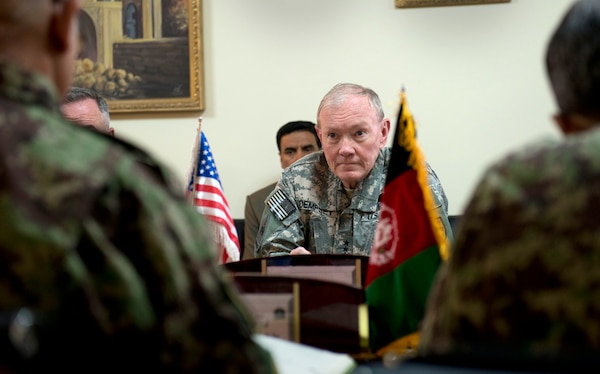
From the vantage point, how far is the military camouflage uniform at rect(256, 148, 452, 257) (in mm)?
3693

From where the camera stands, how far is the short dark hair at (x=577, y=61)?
1.27 metres

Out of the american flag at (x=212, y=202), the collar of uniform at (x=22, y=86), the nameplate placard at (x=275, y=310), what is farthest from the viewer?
the american flag at (x=212, y=202)

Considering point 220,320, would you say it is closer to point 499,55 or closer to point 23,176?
point 23,176

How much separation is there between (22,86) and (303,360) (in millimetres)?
865

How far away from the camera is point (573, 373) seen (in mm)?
922

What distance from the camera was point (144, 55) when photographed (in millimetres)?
5547

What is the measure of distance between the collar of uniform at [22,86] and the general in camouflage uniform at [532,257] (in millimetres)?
635

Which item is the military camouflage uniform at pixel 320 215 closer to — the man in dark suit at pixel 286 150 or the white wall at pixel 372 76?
the man in dark suit at pixel 286 150

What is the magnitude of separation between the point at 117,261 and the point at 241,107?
4.60m

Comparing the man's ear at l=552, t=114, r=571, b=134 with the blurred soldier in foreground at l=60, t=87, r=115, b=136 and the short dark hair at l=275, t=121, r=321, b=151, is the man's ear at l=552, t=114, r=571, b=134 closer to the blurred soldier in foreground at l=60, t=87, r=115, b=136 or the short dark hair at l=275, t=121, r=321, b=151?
the blurred soldier in foreground at l=60, t=87, r=115, b=136

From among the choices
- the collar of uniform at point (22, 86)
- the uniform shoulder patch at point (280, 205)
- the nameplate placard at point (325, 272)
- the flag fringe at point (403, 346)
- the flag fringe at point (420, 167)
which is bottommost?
the flag fringe at point (403, 346)

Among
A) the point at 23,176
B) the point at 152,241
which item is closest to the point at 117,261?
the point at 152,241

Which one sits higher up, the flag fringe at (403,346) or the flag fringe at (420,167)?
the flag fringe at (420,167)

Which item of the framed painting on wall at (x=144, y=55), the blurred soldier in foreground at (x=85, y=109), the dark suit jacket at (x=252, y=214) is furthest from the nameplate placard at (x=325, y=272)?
→ the framed painting on wall at (x=144, y=55)
